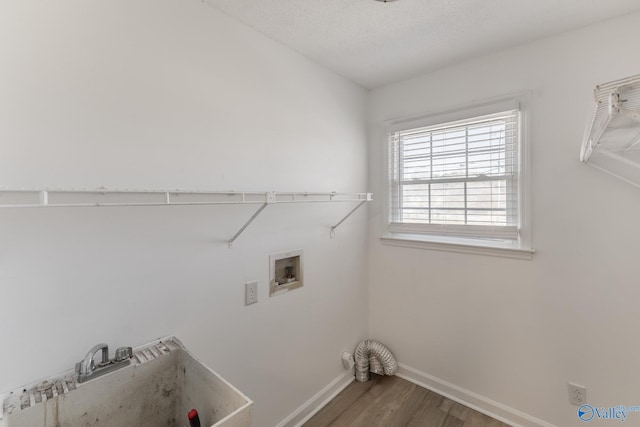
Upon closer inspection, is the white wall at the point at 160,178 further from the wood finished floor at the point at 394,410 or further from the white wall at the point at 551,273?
the white wall at the point at 551,273

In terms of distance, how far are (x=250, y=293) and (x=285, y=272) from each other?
12.4 inches


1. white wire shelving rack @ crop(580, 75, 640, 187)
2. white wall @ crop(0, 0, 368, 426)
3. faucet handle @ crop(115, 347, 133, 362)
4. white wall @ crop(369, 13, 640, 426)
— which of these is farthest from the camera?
white wall @ crop(369, 13, 640, 426)

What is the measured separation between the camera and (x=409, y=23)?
5.14 feet

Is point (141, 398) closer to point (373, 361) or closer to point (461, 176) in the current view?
point (373, 361)

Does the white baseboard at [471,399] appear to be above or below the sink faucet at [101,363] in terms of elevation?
below

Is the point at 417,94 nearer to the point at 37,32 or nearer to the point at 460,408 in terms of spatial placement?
the point at 37,32

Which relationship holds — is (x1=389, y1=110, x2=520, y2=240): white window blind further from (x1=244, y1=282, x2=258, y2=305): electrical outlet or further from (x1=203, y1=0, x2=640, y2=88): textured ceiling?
(x1=244, y1=282, x2=258, y2=305): electrical outlet

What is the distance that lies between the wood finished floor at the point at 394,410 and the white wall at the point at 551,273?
18 centimetres

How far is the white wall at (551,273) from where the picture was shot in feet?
5.08

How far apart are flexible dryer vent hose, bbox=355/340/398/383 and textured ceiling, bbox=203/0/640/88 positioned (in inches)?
87.4

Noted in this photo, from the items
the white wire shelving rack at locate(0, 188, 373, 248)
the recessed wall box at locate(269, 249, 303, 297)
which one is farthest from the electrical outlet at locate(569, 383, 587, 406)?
the white wire shelving rack at locate(0, 188, 373, 248)

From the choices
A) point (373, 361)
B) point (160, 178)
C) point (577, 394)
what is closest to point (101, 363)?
point (160, 178)

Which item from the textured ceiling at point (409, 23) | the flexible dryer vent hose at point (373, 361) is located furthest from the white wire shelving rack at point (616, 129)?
the flexible dryer vent hose at point (373, 361)

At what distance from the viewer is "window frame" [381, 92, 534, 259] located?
1808 mm
